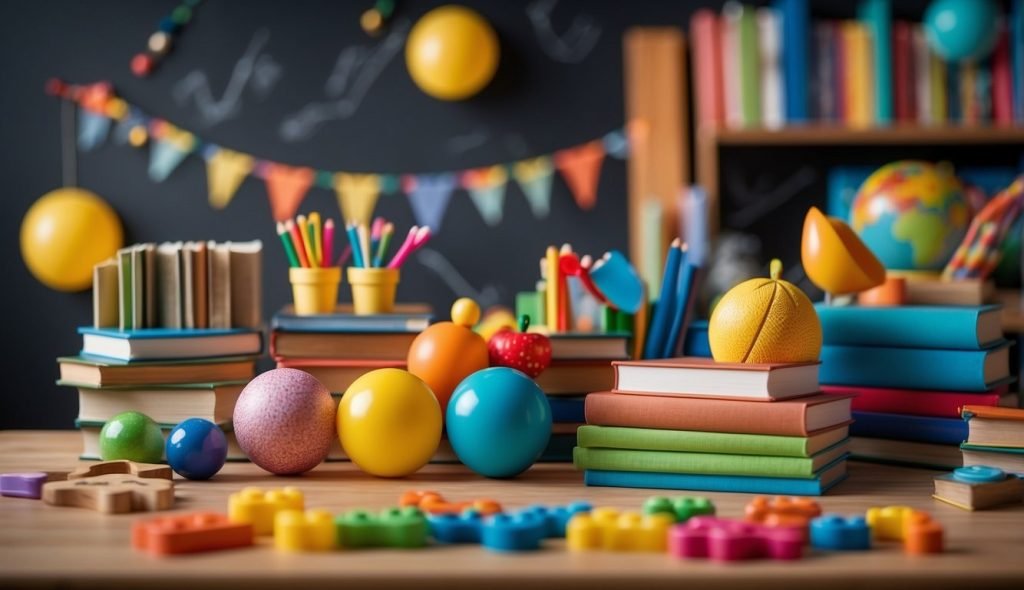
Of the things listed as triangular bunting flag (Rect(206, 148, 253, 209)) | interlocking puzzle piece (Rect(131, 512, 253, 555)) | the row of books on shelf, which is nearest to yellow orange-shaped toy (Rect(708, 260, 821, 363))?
interlocking puzzle piece (Rect(131, 512, 253, 555))

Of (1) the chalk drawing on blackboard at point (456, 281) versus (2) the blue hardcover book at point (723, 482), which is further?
(1) the chalk drawing on blackboard at point (456, 281)

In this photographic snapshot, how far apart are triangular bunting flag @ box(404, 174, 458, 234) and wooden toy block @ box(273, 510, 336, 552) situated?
2314mm

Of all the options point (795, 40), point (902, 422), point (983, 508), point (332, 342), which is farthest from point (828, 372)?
point (795, 40)

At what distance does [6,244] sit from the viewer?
3068mm

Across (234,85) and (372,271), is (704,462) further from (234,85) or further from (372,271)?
(234,85)

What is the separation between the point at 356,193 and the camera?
310 centimetres

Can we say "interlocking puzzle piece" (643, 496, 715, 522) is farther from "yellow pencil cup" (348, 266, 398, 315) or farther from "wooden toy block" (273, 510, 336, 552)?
"yellow pencil cup" (348, 266, 398, 315)

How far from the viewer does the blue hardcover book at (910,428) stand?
1163 mm

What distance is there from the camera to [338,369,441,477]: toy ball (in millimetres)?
1072

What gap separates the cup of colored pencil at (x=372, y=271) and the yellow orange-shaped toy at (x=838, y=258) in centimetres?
42

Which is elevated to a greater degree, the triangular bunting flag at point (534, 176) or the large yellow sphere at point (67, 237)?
the triangular bunting flag at point (534, 176)

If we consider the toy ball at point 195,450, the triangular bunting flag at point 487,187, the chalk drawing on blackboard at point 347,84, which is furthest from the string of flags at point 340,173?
the toy ball at point 195,450

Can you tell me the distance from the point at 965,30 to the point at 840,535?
2303mm

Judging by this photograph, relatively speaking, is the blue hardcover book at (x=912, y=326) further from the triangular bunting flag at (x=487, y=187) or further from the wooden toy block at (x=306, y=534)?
the triangular bunting flag at (x=487, y=187)
